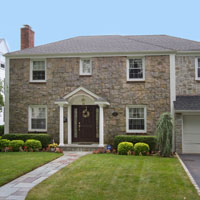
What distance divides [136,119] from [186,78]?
12.0ft

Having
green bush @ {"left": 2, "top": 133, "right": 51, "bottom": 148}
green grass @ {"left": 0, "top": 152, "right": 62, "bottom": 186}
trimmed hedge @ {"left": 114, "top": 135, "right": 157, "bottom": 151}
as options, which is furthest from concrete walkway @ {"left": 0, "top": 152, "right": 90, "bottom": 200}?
green bush @ {"left": 2, "top": 133, "right": 51, "bottom": 148}

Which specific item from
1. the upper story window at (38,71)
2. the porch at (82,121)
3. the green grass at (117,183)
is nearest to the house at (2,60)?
the upper story window at (38,71)

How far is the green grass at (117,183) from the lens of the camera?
24.6 feet

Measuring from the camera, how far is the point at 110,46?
61.4 feet

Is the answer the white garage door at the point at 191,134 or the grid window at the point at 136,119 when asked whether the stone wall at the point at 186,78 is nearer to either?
the white garage door at the point at 191,134

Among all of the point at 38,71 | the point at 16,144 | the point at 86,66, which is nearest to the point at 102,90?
the point at 86,66

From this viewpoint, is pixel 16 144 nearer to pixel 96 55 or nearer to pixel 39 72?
pixel 39 72

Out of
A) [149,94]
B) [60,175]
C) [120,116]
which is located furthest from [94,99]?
[60,175]

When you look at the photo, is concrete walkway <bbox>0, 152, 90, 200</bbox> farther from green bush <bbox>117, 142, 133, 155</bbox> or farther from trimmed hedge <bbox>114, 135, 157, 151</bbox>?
trimmed hedge <bbox>114, 135, 157, 151</bbox>

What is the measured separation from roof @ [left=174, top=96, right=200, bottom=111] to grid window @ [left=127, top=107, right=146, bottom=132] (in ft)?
6.83

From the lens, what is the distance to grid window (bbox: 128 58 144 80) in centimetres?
1772

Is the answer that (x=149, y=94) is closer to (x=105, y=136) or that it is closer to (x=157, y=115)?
(x=157, y=115)

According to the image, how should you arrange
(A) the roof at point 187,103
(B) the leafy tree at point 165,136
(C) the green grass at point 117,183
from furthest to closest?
(A) the roof at point 187,103 < (B) the leafy tree at point 165,136 < (C) the green grass at point 117,183

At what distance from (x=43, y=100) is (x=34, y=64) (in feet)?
7.74
